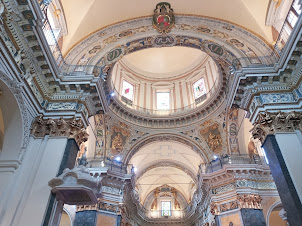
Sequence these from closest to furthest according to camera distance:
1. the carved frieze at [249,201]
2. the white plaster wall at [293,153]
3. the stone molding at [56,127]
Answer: the white plaster wall at [293,153]
the stone molding at [56,127]
the carved frieze at [249,201]

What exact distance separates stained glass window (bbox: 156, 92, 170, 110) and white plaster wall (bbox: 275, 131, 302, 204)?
38.0 feet

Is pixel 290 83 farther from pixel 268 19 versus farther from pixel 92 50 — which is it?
pixel 92 50

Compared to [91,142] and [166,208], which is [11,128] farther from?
[166,208]

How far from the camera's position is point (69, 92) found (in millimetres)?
8062

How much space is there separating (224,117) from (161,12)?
300 inches

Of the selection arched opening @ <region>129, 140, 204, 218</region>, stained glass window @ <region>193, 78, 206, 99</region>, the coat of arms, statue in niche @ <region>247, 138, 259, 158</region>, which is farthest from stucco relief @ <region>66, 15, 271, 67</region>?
arched opening @ <region>129, 140, 204, 218</region>

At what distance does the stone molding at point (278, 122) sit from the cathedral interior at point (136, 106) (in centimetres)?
3

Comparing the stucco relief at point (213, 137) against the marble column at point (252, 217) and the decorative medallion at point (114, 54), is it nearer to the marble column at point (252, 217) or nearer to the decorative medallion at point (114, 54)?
the marble column at point (252, 217)

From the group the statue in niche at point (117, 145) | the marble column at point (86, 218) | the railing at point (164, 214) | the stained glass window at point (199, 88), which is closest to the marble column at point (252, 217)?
the marble column at point (86, 218)

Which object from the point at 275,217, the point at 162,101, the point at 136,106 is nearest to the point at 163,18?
the point at 136,106

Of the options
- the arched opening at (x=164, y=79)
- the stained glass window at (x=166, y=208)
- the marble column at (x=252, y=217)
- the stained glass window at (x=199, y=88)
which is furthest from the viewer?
the stained glass window at (x=166, y=208)

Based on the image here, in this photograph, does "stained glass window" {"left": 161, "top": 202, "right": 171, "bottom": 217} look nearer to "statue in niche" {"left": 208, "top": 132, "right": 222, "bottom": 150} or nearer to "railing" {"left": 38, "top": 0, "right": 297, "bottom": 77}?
"statue in niche" {"left": 208, "top": 132, "right": 222, "bottom": 150}

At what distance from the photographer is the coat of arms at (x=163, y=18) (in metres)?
9.93

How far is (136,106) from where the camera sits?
57.0 ft
